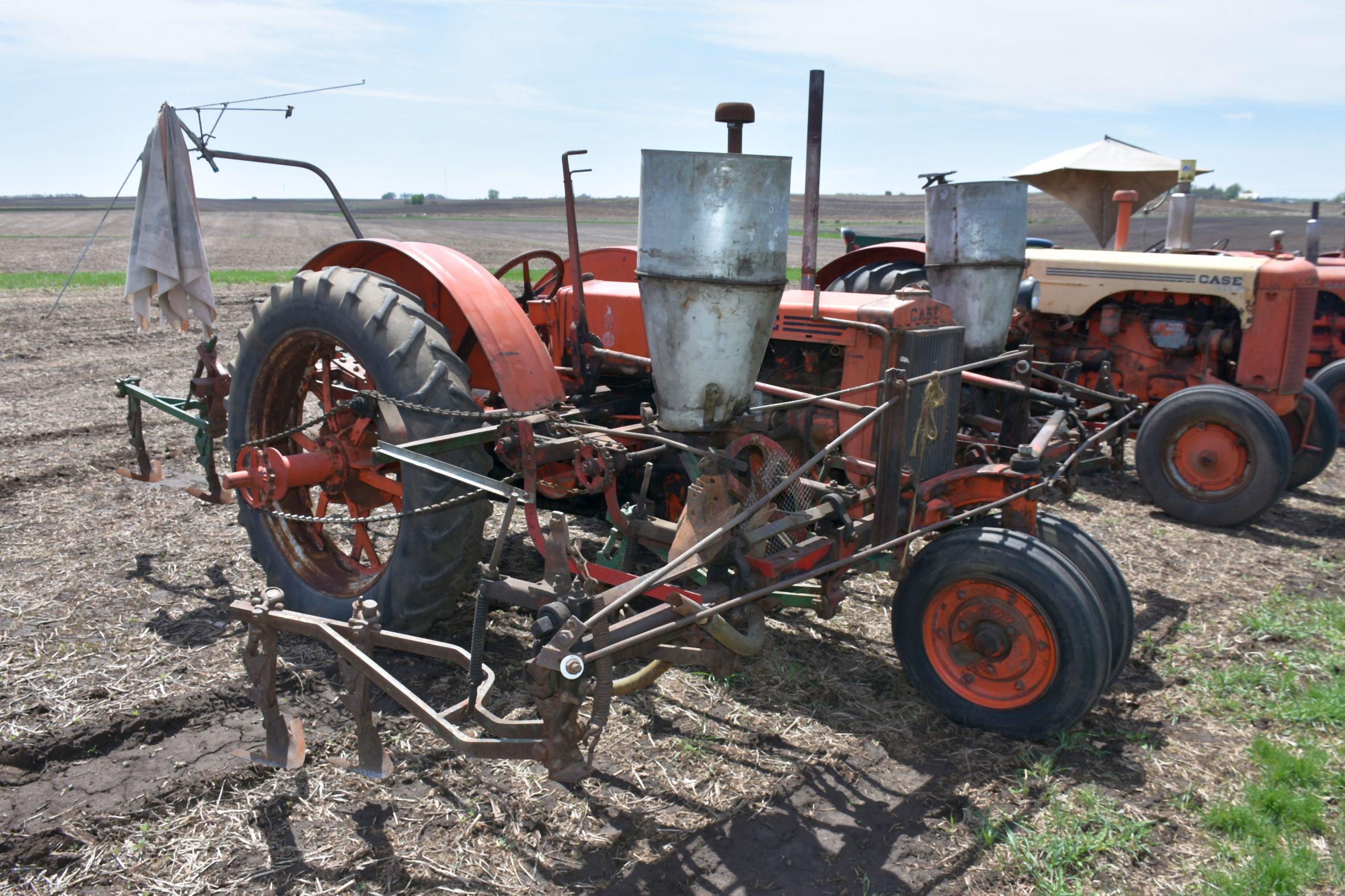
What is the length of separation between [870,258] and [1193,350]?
2.41 meters

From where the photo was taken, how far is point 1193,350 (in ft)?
21.1

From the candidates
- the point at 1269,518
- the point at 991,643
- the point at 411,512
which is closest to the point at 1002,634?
the point at 991,643

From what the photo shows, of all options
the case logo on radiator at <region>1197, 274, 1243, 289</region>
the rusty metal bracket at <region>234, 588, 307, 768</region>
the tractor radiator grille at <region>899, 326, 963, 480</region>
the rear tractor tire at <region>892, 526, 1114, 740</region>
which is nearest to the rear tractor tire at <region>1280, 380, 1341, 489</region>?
the case logo on radiator at <region>1197, 274, 1243, 289</region>

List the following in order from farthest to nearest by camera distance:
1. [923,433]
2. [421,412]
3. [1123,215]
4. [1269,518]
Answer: [1123,215]
[1269,518]
[923,433]
[421,412]

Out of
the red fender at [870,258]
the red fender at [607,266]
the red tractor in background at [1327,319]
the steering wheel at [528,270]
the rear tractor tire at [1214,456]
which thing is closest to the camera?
the steering wheel at [528,270]

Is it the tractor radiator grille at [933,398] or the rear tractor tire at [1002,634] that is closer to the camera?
the rear tractor tire at [1002,634]

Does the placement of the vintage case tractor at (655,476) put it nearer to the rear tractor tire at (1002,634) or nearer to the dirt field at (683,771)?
the rear tractor tire at (1002,634)

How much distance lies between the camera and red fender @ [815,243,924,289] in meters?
5.78

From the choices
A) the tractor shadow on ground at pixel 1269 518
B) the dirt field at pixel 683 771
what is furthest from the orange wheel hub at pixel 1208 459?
the dirt field at pixel 683 771

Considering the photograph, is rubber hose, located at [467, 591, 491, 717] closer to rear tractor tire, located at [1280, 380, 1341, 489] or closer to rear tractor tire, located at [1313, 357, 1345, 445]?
rear tractor tire, located at [1280, 380, 1341, 489]

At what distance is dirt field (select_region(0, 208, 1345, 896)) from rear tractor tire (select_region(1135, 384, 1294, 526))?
0.96 meters

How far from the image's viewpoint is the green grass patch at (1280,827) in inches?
97.3

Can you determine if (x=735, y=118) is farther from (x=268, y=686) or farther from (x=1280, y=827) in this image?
(x=1280, y=827)

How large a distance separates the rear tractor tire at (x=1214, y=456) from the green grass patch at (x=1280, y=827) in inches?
110
